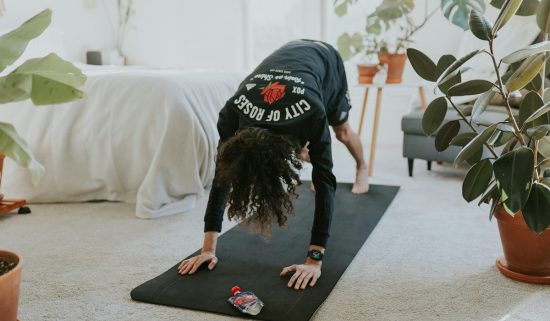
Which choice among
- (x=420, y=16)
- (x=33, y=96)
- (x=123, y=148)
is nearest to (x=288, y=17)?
(x=420, y=16)

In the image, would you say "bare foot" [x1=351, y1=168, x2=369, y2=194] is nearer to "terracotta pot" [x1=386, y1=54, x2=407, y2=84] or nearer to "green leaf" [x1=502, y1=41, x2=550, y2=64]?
"terracotta pot" [x1=386, y1=54, x2=407, y2=84]

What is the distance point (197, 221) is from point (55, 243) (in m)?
0.61

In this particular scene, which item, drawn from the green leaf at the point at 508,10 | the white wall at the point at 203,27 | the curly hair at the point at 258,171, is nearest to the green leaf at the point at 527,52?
the green leaf at the point at 508,10

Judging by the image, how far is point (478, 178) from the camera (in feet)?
5.29

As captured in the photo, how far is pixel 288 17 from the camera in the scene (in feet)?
14.6

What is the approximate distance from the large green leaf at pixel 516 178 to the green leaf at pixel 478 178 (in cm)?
17

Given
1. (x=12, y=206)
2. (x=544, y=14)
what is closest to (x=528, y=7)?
(x=544, y=14)

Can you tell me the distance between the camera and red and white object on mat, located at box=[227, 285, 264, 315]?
1482mm

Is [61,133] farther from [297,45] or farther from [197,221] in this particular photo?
[297,45]

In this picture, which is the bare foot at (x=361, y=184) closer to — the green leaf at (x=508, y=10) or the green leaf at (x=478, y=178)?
the green leaf at (x=478, y=178)

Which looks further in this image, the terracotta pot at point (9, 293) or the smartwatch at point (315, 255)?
the smartwatch at point (315, 255)

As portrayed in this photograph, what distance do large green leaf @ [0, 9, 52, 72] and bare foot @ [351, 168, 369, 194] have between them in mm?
1883

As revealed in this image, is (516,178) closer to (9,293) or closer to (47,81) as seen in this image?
(47,81)

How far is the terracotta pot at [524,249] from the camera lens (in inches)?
63.7
